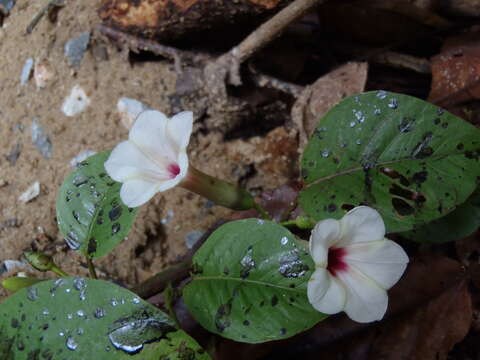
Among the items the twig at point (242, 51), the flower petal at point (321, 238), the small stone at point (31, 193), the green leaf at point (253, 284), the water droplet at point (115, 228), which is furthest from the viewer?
the small stone at point (31, 193)

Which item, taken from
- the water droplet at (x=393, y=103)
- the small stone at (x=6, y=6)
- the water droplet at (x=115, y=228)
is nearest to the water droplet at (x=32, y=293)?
the water droplet at (x=115, y=228)

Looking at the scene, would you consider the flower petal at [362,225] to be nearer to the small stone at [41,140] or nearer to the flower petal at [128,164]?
the flower petal at [128,164]

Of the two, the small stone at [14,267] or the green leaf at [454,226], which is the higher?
the green leaf at [454,226]

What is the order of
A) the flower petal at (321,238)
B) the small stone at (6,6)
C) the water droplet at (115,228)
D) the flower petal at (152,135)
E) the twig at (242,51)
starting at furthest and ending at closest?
the small stone at (6,6)
the twig at (242,51)
the water droplet at (115,228)
the flower petal at (152,135)
the flower petal at (321,238)

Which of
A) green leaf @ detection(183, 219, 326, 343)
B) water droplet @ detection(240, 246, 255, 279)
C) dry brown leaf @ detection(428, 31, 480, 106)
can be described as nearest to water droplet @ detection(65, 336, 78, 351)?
green leaf @ detection(183, 219, 326, 343)

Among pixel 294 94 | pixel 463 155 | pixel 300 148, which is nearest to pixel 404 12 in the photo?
pixel 294 94

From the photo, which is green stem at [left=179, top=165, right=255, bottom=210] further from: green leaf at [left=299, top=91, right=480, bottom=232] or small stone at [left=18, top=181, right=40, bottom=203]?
small stone at [left=18, top=181, right=40, bottom=203]

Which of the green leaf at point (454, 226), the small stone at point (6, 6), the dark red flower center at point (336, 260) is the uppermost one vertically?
the small stone at point (6, 6)

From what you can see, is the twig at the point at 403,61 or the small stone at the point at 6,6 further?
the small stone at the point at 6,6
